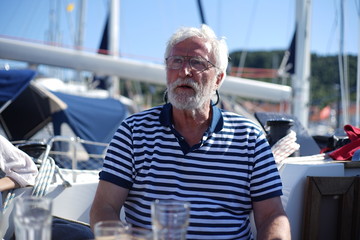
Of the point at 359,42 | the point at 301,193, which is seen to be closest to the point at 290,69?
the point at 359,42

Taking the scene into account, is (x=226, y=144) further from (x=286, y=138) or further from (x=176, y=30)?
(x=286, y=138)

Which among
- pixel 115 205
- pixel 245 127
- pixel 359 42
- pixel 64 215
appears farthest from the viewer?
pixel 359 42

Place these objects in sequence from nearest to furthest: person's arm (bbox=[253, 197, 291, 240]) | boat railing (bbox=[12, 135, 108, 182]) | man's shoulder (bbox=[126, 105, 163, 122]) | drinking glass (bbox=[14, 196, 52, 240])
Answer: drinking glass (bbox=[14, 196, 52, 240]) < person's arm (bbox=[253, 197, 291, 240]) < man's shoulder (bbox=[126, 105, 163, 122]) < boat railing (bbox=[12, 135, 108, 182])

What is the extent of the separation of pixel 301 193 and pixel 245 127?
616mm

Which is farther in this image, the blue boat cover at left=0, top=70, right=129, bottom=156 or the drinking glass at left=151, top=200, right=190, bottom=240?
→ the blue boat cover at left=0, top=70, right=129, bottom=156

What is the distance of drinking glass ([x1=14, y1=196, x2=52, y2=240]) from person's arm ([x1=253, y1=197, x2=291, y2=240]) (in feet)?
3.55

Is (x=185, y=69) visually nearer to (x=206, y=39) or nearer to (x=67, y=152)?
(x=206, y=39)

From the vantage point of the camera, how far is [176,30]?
2039 millimetres

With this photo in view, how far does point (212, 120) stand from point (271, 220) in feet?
1.82

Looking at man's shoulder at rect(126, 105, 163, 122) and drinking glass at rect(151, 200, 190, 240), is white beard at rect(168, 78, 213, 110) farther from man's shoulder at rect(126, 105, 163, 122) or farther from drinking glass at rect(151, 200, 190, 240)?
drinking glass at rect(151, 200, 190, 240)

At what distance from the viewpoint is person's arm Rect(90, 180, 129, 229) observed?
1742 mm

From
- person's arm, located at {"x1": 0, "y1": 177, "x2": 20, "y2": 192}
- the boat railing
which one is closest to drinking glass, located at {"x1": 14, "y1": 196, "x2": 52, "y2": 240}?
person's arm, located at {"x1": 0, "y1": 177, "x2": 20, "y2": 192}

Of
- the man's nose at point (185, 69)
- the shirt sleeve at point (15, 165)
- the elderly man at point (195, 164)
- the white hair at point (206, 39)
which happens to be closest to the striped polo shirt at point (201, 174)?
the elderly man at point (195, 164)

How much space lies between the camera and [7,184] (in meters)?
2.12
